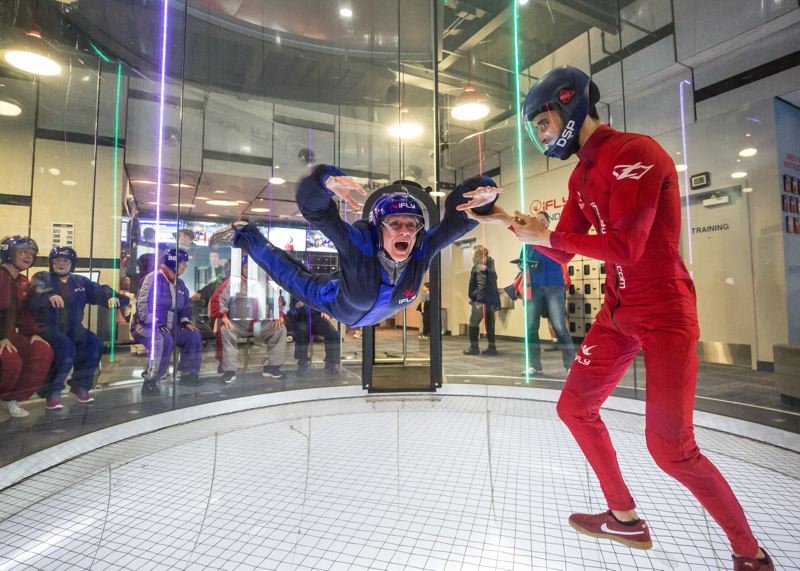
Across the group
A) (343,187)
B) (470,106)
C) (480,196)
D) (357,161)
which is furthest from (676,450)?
(470,106)

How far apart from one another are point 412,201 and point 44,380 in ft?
10.5

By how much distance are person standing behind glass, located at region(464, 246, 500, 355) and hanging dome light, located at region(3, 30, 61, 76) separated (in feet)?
15.6

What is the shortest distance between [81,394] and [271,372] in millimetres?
1938

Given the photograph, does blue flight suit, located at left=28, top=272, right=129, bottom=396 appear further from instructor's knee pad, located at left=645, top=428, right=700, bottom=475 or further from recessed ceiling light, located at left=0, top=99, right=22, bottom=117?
instructor's knee pad, located at left=645, top=428, right=700, bottom=475

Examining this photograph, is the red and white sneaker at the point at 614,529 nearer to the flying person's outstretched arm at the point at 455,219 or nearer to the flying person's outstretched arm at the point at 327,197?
the flying person's outstretched arm at the point at 455,219

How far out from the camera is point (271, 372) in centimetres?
496

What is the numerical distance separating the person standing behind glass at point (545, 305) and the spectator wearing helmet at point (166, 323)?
13.1ft

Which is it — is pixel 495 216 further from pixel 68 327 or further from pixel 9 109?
pixel 68 327

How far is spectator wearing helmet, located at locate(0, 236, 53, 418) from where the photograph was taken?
8.73ft

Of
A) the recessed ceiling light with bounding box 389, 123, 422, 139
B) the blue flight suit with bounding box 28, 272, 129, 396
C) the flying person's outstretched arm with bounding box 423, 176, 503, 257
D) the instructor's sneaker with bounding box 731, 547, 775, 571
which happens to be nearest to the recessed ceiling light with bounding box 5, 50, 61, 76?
the blue flight suit with bounding box 28, 272, 129, 396

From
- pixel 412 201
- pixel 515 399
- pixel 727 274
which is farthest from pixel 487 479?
pixel 727 274

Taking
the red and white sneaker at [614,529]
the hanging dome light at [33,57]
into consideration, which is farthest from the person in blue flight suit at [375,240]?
the hanging dome light at [33,57]

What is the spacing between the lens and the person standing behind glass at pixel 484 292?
5590 millimetres

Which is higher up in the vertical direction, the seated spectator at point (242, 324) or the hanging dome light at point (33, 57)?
the hanging dome light at point (33, 57)
